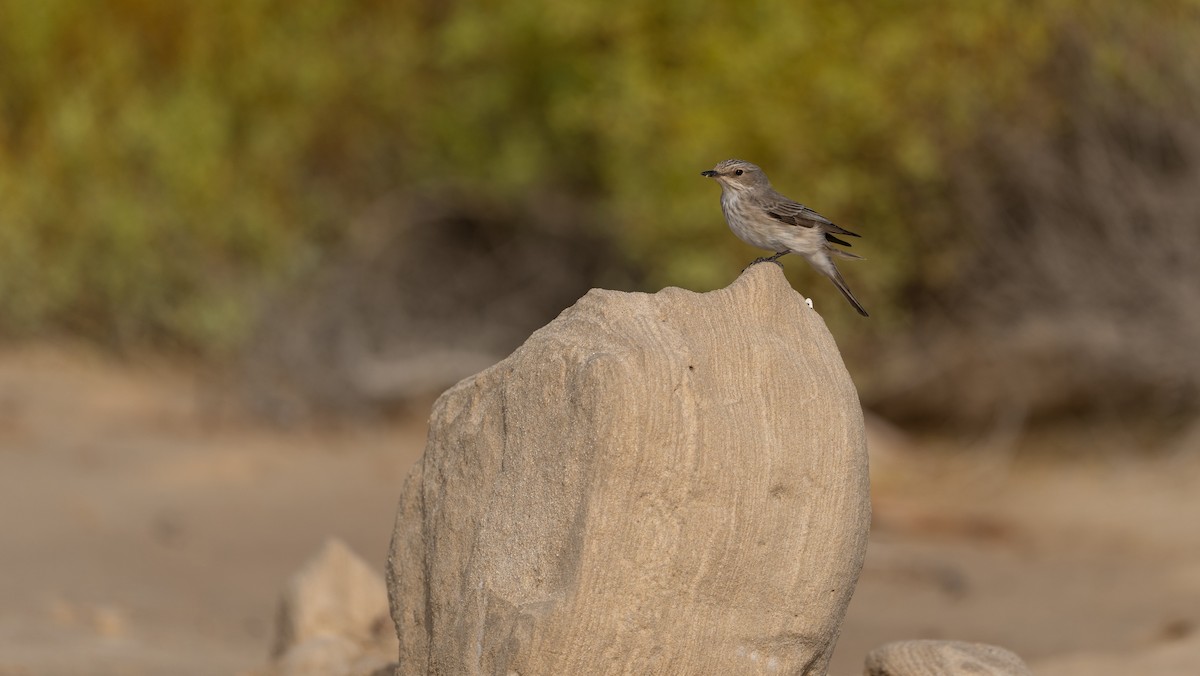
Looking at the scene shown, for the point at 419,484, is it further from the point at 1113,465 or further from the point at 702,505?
the point at 1113,465

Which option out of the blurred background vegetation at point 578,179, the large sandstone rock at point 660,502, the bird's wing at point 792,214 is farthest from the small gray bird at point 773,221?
the blurred background vegetation at point 578,179

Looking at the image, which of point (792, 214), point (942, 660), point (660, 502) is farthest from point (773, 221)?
point (942, 660)

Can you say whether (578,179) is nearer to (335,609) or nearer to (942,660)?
(335,609)

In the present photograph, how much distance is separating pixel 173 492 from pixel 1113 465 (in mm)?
9735

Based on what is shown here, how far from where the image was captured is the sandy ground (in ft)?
35.7

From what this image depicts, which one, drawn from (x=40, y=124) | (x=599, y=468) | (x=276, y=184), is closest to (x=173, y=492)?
(x=276, y=184)

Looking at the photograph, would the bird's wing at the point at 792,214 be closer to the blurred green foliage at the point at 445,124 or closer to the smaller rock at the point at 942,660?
the smaller rock at the point at 942,660

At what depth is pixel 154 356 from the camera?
2100cm

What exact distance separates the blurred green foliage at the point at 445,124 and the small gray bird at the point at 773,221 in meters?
9.68

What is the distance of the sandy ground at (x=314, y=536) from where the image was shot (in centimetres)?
1088

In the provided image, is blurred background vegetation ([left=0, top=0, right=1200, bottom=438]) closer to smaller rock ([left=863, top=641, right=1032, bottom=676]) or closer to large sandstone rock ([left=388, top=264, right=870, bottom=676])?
smaller rock ([left=863, top=641, right=1032, bottom=676])

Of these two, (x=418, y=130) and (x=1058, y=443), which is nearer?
(x=1058, y=443)

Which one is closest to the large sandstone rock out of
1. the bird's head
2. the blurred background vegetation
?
the bird's head

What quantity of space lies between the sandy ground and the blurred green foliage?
216 centimetres
